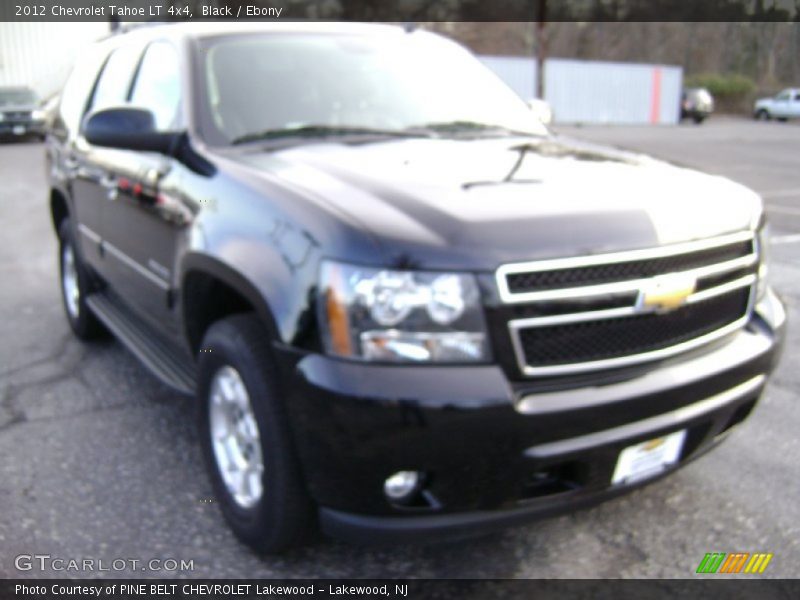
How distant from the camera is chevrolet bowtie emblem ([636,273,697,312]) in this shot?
87.4 inches

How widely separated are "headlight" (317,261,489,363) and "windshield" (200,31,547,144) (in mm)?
1248

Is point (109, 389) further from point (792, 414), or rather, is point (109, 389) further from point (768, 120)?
point (768, 120)

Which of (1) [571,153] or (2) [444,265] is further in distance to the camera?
(1) [571,153]

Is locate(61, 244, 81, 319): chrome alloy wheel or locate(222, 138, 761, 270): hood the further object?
locate(61, 244, 81, 319): chrome alloy wheel

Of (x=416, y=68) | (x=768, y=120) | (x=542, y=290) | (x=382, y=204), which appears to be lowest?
(x=768, y=120)

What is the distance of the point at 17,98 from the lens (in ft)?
68.3

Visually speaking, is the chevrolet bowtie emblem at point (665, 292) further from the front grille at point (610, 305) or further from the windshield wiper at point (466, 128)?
the windshield wiper at point (466, 128)

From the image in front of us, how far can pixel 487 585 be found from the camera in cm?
246

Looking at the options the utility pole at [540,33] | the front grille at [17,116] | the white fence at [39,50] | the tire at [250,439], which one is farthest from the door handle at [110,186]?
the white fence at [39,50]

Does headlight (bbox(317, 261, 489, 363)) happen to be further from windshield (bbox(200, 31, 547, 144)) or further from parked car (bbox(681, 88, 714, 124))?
parked car (bbox(681, 88, 714, 124))

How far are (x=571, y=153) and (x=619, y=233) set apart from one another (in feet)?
3.15

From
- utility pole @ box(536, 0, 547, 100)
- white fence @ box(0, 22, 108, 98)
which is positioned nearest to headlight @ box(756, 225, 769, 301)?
utility pole @ box(536, 0, 547, 100)

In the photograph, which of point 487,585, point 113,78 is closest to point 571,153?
point 487,585

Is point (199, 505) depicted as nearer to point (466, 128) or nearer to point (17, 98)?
point (466, 128)
